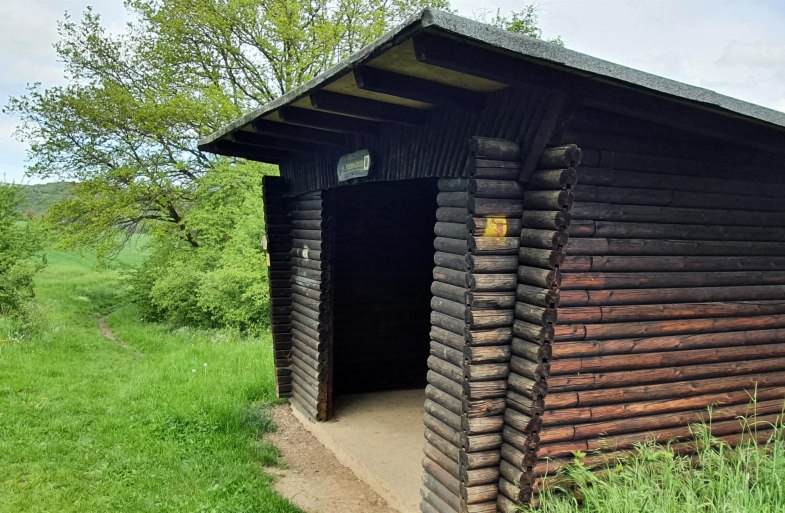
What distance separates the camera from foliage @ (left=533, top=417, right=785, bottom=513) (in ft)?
10.3

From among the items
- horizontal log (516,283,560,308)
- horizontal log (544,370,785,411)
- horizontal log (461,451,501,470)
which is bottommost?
horizontal log (461,451,501,470)

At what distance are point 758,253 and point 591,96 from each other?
2.15 m

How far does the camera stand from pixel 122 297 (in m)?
18.4

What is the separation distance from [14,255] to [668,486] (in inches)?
535

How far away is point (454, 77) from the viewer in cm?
329

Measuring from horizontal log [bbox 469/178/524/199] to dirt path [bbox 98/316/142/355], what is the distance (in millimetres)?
10706

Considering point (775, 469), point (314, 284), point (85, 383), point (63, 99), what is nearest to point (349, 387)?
point (314, 284)

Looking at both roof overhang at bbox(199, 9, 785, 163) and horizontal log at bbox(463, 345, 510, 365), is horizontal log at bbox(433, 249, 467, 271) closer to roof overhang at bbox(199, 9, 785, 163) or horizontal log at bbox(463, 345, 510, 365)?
horizontal log at bbox(463, 345, 510, 365)

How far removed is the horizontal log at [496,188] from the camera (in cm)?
335

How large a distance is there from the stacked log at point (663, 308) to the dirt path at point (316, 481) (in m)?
2.03

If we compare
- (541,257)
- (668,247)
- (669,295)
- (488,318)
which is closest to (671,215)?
(668,247)

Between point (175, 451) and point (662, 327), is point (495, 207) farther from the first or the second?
point (175, 451)

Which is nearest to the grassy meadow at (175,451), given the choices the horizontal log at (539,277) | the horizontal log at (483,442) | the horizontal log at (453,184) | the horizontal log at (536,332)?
the horizontal log at (483,442)

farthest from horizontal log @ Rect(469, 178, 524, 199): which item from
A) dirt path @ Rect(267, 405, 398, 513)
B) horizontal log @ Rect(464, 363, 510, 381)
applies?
dirt path @ Rect(267, 405, 398, 513)
